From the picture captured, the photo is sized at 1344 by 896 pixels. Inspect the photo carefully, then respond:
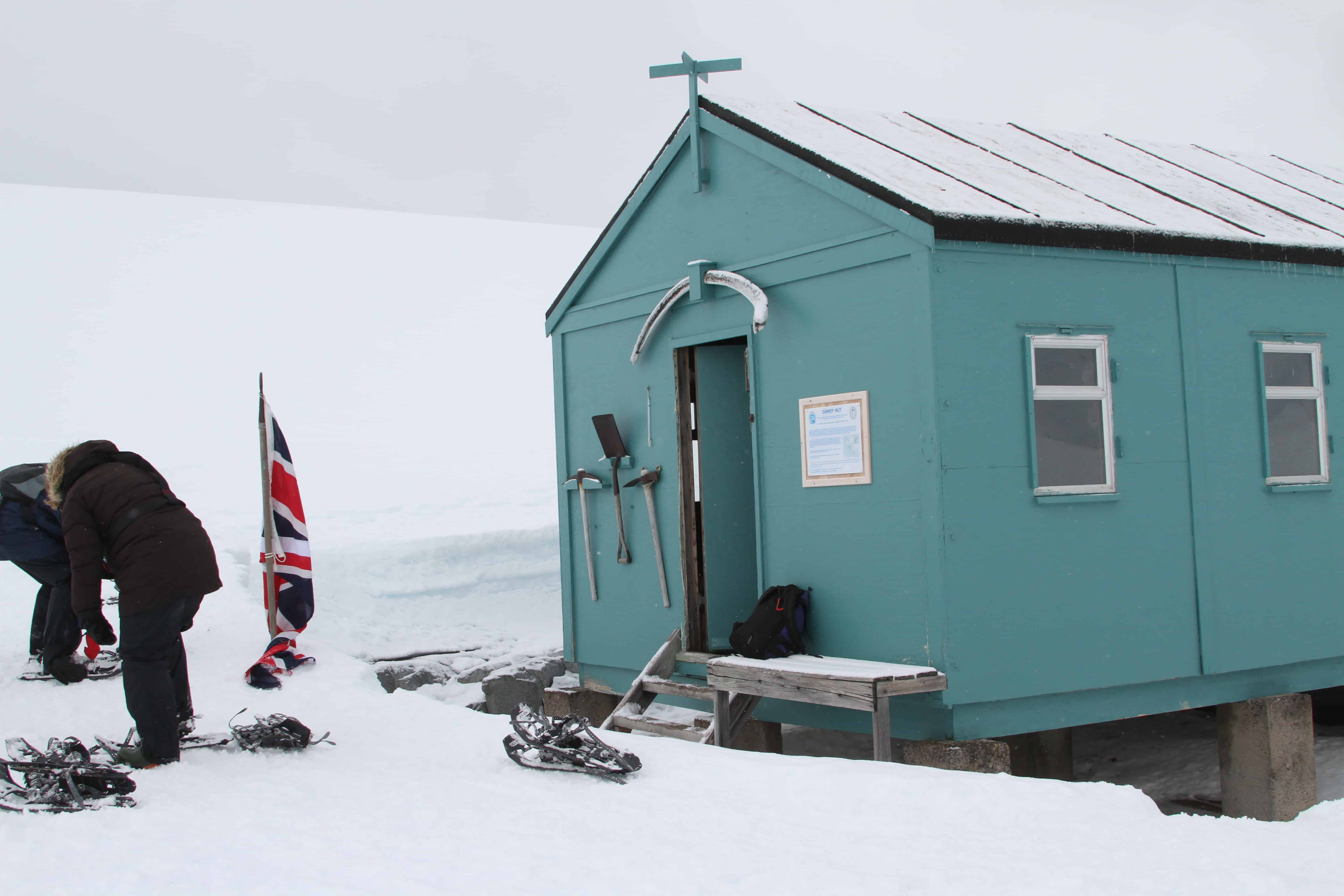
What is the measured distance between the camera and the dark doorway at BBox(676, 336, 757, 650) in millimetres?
8555

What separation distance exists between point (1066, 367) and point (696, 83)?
10.4ft

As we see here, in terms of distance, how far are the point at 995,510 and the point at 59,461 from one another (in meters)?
4.92

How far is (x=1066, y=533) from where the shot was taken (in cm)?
702

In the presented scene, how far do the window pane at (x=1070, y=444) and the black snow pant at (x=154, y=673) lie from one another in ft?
15.3

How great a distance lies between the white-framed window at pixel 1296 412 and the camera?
26.1 ft

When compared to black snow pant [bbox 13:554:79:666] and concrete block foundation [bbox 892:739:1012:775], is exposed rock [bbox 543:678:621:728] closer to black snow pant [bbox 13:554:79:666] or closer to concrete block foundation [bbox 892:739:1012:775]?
concrete block foundation [bbox 892:739:1012:775]

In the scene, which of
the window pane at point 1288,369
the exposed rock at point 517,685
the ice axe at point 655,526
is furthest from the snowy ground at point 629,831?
the exposed rock at point 517,685

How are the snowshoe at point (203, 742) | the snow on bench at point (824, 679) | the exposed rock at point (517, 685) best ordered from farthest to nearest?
1. the exposed rock at point (517, 685)
2. the snow on bench at point (824, 679)
3. the snowshoe at point (203, 742)

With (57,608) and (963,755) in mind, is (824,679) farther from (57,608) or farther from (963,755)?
(57,608)

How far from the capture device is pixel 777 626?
7.33m

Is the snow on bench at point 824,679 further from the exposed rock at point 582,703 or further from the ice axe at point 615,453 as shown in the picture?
the exposed rock at point 582,703

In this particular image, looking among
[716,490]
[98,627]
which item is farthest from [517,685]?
[98,627]

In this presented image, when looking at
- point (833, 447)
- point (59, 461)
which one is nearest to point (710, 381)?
point (833, 447)

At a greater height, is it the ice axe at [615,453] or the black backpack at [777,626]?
the ice axe at [615,453]
